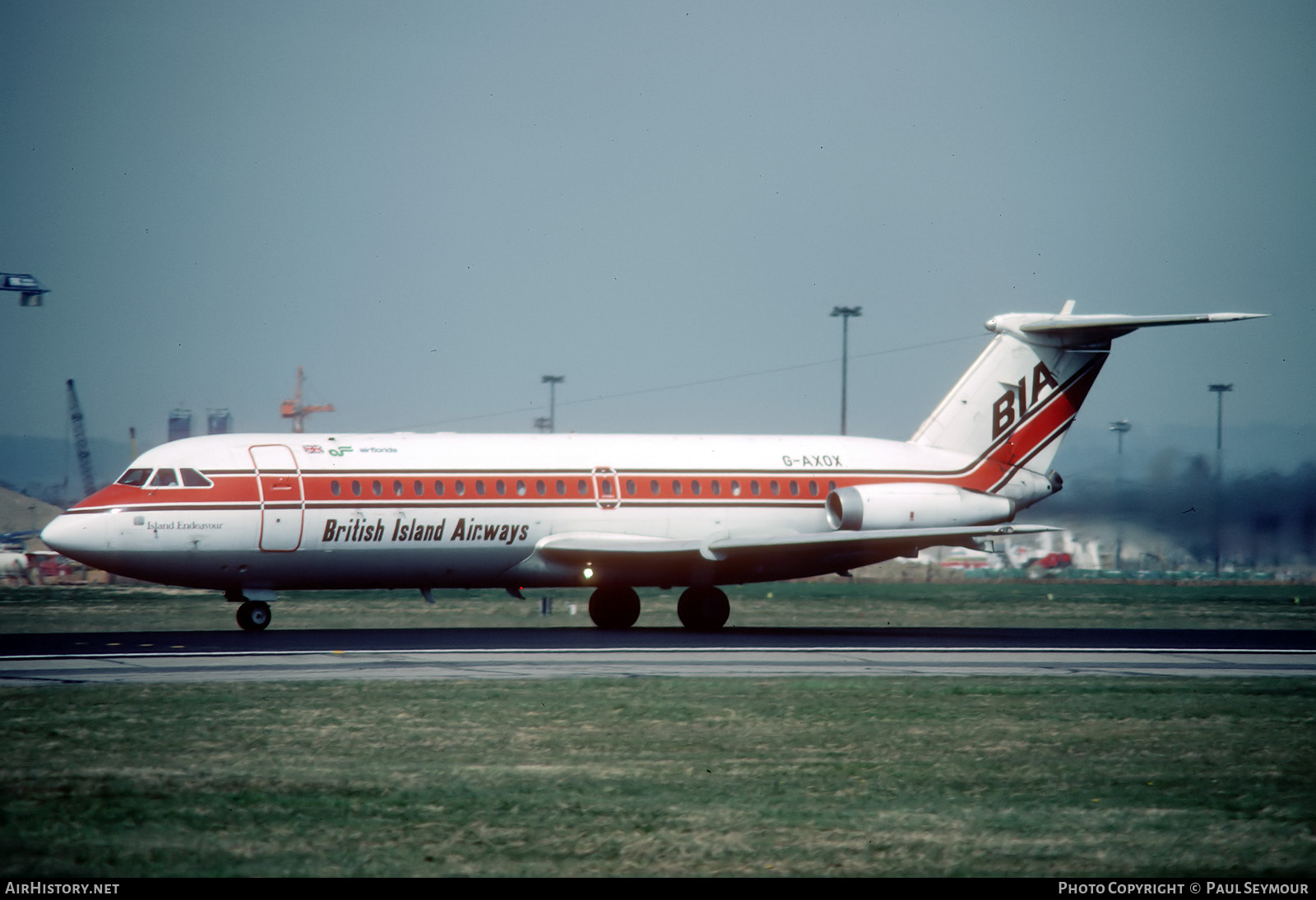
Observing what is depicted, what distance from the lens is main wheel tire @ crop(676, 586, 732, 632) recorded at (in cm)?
3228

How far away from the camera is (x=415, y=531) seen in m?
29.6

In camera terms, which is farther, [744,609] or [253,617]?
[744,609]

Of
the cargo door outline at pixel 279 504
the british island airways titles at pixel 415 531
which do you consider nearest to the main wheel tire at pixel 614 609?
the british island airways titles at pixel 415 531

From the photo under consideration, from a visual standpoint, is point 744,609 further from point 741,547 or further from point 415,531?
point 415,531

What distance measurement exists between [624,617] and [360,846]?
2353cm

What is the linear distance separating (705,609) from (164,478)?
12265mm

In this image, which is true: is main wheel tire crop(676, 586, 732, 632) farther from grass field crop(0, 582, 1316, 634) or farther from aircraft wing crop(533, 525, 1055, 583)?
grass field crop(0, 582, 1316, 634)

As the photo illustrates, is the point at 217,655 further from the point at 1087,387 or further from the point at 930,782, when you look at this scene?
the point at 1087,387

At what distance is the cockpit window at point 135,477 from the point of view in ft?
92.6

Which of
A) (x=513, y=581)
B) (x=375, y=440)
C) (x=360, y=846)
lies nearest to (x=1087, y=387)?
(x=513, y=581)

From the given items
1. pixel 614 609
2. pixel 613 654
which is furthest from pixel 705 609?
Answer: pixel 613 654

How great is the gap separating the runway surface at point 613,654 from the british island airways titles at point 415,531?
199cm

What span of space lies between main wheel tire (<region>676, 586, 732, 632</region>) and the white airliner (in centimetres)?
5

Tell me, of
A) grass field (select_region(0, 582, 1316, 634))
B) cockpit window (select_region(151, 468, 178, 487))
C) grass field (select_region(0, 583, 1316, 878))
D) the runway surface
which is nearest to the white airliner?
cockpit window (select_region(151, 468, 178, 487))
